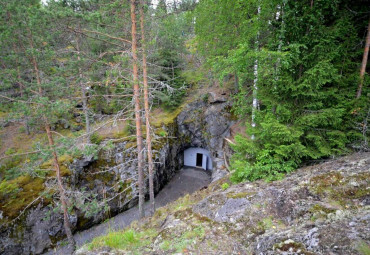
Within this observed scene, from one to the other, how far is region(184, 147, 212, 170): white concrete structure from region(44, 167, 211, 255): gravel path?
2.04 feet

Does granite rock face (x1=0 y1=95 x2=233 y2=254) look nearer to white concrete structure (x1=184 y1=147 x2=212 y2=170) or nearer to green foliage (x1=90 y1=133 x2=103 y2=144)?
white concrete structure (x1=184 y1=147 x2=212 y2=170)

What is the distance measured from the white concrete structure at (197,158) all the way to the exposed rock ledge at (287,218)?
12279 mm

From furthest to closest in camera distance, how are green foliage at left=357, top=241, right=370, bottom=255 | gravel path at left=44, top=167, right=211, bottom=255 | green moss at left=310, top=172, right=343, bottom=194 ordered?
gravel path at left=44, top=167, right=211, bottom=255 → green moss at left=310, top=172, right=343, bottom=194 → green foliage at left=357, top=241, right=370, bottom=255

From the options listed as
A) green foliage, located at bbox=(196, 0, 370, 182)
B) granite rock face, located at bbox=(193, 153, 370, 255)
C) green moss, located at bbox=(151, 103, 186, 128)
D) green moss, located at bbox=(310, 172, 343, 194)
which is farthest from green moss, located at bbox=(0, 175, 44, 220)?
green moss, located at bbox=(310, 172, 343, 194)

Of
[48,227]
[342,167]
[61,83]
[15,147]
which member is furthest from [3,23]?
[342,167]

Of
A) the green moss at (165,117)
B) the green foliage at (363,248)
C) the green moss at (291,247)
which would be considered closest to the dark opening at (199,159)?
the green moss at (165,117)

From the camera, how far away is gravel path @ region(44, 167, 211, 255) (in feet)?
32.3

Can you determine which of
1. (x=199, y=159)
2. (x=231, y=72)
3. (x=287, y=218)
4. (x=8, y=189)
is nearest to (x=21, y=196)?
(x=8, y=189)

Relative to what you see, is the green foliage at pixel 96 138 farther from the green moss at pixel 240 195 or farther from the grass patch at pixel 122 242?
the green moss at pixel 240 195

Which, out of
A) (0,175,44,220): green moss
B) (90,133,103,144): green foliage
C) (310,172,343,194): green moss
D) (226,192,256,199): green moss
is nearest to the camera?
(310,172,343,194): green moss

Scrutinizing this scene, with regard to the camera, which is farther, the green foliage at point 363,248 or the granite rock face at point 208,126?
the granite rock face at point 208,126

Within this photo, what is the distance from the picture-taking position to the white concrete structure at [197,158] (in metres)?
17.2

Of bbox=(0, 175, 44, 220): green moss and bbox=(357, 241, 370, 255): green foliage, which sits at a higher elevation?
bbox=(357, 241, 370, 255): green foliage

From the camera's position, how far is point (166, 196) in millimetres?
13352
